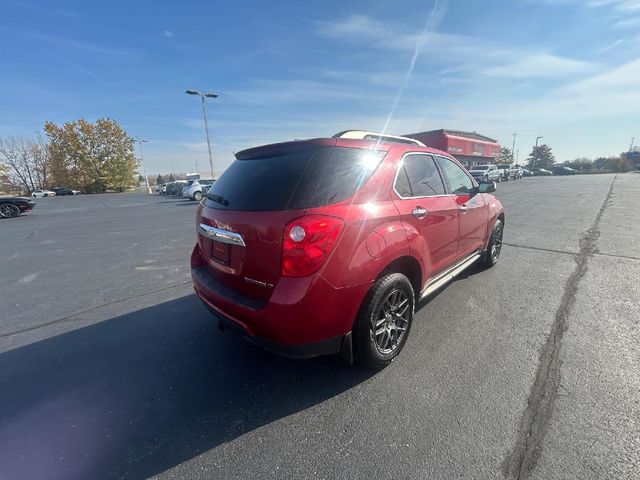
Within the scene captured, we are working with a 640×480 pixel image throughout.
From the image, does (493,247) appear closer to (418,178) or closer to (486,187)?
(486,187)

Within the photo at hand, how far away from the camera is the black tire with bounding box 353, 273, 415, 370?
2324 millimetres

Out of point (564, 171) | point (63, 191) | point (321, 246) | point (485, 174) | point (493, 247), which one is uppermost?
point (321, 246)

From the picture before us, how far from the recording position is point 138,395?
7.61 ft

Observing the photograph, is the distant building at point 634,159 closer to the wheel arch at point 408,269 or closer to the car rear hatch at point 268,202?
the wheel arch at point 408,269

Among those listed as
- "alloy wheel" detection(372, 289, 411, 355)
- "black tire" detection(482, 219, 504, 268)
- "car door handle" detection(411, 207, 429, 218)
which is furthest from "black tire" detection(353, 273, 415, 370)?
"black tire" detection(482, 219, 504, 268)

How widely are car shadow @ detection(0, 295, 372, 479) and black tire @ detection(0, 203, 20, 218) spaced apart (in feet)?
51.3

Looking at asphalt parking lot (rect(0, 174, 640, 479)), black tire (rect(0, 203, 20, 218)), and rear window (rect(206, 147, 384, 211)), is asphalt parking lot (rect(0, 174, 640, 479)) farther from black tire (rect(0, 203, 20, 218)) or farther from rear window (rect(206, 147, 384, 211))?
black tire (rect(0, 203, 20, 218))

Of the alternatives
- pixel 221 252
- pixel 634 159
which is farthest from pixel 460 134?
pixel 634 159

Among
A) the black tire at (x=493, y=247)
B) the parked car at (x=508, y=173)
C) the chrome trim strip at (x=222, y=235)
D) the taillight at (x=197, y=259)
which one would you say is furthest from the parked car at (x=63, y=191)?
the black tire at (x=493, y=247)

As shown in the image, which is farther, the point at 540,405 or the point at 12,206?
the point at 12,206

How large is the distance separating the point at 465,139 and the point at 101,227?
40.4 meters

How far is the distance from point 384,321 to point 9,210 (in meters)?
18.7

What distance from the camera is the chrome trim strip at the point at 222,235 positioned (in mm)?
2215

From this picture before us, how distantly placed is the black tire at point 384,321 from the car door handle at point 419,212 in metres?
0.57
